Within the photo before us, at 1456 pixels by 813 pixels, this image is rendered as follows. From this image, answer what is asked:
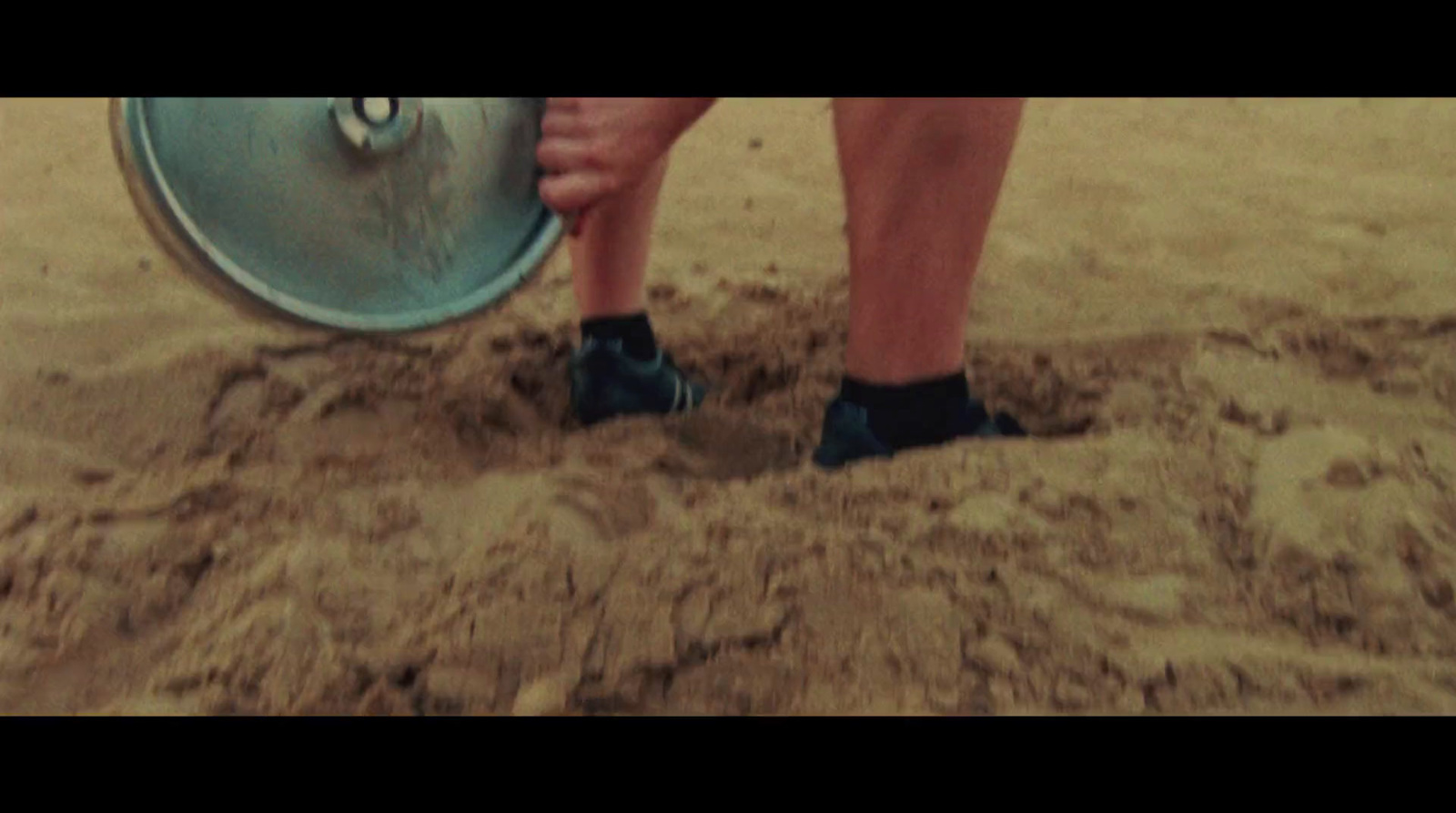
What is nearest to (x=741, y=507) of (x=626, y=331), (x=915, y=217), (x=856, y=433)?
(x=856, y=433)

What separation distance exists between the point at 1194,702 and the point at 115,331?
1561mm

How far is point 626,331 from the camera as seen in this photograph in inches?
68.2

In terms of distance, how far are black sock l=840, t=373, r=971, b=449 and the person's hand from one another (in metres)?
0.37

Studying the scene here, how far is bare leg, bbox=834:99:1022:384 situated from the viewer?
1382 mm

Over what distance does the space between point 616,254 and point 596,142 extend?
347mm

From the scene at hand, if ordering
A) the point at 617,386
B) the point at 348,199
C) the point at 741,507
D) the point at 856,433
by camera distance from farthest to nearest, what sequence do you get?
the point at 617,386, the point at 856,433, the point at 348,199, the point at 741,507

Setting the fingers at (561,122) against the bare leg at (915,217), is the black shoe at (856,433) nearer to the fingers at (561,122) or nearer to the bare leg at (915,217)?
the bare leg at (915,217)

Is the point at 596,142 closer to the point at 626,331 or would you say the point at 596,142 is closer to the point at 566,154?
the point at 566,154

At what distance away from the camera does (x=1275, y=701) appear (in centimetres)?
101

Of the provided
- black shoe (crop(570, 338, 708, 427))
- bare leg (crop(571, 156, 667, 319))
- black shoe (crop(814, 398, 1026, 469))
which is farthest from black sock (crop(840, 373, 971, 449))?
bare leg (crop(571, 156, 667, 319))

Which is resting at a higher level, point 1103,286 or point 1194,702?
point 1194,702

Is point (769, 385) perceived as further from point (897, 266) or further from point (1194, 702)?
point (1194, 702)

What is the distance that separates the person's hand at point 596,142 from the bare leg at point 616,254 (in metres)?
0.28
